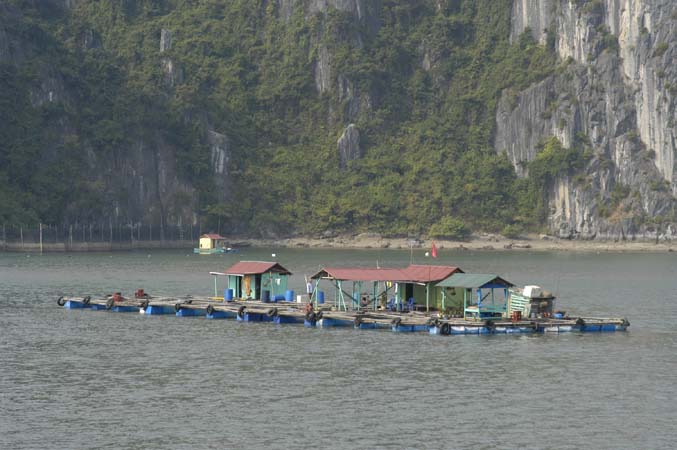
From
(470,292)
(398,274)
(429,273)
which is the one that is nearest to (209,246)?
(398,274)

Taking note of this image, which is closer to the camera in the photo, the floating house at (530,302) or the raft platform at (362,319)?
the raft platform at (362,319)

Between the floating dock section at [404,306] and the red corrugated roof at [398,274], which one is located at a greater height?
the red corrugated roof at [398,274]

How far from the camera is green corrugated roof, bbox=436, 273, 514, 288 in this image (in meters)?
72.2

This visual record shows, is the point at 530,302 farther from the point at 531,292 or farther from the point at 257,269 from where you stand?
the point at 257,269

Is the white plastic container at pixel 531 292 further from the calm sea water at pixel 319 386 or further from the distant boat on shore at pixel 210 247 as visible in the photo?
the distant boat on shore at pixel 210 247

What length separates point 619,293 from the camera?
350ft

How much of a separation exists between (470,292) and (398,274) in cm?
529

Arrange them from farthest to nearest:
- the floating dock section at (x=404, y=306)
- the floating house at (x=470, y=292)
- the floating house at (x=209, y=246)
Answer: the floating house at (x=209, y=246) < the floating house at (x=470, y=292) < the floating dock section at (x=404, y=306)

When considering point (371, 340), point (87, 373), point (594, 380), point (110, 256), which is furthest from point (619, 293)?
point (110, 256)

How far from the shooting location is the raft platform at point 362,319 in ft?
232

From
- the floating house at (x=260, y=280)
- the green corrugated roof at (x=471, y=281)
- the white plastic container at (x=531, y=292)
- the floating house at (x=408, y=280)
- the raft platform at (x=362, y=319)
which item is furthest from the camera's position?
the floating house at (x=260, y=280)

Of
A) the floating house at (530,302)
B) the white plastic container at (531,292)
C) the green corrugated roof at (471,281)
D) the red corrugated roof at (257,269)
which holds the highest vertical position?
the red corrugated roof at (257,269)

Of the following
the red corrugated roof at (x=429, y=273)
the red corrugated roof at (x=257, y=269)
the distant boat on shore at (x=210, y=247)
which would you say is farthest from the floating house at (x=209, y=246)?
the red corrugated roof at (x=429, y=273)

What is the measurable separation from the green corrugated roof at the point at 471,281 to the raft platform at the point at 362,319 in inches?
84.4
